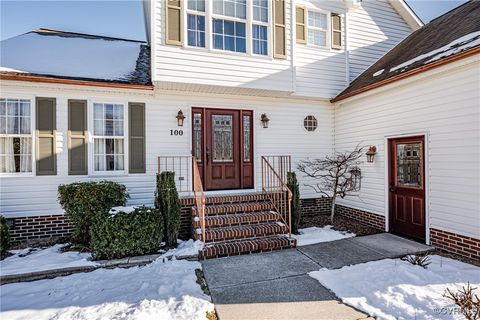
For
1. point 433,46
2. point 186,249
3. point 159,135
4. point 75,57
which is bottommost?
point 186,249

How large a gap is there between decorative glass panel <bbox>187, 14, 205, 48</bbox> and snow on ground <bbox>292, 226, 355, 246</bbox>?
5.24 metres

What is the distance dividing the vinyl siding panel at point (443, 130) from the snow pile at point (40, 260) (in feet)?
22.0

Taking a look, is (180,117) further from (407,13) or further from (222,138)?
(407,13)

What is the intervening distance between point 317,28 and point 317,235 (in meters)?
6.20

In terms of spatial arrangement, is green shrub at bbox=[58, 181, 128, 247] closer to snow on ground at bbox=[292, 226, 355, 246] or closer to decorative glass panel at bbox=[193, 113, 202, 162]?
decorative glass panel at bbox=[193, 113, 202, 162]

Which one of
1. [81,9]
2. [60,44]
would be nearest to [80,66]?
[60,44]

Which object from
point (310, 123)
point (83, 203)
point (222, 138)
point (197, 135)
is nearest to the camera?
point (83, 203)

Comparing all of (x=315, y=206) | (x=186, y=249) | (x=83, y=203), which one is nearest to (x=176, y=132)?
(x=83, y=203)

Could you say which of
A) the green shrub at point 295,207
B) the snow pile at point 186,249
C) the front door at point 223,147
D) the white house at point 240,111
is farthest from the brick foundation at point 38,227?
the green shrub at point 295,207

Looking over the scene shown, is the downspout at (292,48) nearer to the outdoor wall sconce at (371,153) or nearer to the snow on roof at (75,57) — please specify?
the outdoor wall sconce at (371,153)

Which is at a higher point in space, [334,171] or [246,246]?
[334,171]

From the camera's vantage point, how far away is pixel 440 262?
462 centimetres

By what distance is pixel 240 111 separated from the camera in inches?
298

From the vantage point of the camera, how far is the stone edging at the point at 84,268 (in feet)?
13.7
